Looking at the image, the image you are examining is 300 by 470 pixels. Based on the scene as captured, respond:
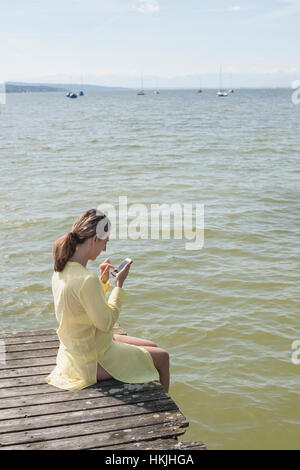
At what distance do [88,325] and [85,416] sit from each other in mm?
735

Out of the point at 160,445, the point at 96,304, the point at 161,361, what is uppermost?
the point at 96,304

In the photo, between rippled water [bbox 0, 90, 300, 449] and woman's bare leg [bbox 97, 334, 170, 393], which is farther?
rippled water [bbox 0, 90, 300, 449]

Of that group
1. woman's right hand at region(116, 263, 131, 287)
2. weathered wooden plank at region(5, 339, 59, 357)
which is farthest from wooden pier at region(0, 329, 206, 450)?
woman's right hand at region(116, 263, 131, 287)

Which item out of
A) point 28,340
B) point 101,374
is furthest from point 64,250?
point 28,340

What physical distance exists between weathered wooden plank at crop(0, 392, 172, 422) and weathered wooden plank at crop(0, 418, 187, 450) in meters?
0.28

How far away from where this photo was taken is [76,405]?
14.4ft

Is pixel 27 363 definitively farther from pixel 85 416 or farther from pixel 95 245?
pixel 95 245

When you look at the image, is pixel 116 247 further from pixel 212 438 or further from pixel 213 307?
pixel 212 438

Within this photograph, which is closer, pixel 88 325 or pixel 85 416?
pixel 85 416

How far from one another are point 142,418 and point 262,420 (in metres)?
1.98

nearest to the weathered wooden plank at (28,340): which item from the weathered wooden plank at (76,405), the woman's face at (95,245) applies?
the weathered wooden plank at (76,405)

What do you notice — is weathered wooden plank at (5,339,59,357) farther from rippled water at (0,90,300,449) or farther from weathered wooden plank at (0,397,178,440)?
rippled water at (0,90,300,449)

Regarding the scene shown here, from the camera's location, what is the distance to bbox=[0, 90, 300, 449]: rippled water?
601cm
